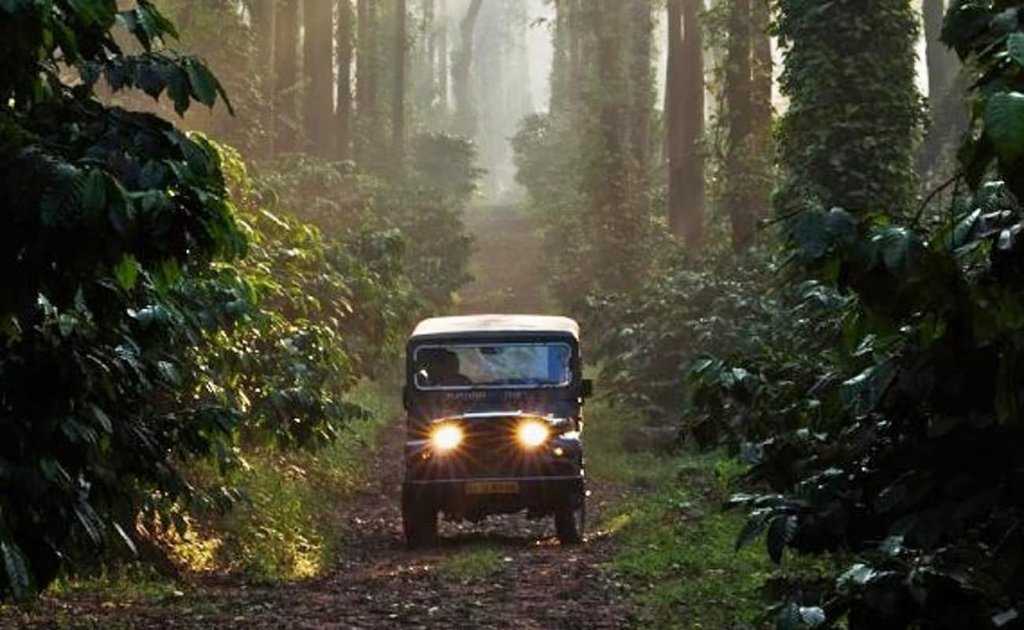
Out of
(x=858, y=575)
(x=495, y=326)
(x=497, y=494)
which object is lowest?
(x=497, y=494)

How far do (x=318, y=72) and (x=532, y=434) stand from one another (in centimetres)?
2071

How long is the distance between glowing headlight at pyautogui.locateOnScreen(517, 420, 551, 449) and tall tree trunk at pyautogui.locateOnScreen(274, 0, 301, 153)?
18.6 metres

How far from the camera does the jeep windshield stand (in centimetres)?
1333

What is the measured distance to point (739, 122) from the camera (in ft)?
Result: 76.3

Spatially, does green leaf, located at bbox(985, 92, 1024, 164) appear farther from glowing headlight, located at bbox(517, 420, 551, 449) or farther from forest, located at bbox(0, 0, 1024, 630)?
glowing headlight, located at bbox(517, 420, 551, 449)

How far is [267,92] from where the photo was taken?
29.5 meters

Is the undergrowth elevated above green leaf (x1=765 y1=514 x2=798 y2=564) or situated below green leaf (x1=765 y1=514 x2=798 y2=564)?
below

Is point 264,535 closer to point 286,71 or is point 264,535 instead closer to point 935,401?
point 935,401

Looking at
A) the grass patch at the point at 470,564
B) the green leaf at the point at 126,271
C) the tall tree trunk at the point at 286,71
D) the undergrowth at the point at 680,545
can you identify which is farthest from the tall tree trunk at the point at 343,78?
the green leaf at the point at 126,271

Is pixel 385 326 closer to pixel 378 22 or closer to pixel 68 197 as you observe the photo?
pixel 68 197

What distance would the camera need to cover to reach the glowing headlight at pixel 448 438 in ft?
41.4

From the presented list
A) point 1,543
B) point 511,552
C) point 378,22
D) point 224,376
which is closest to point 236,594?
point 224,376

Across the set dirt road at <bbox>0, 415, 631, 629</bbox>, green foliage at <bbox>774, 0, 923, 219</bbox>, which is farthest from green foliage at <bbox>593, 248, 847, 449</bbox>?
dirt road at <bbox>0, 415, 631, 629</bbox>

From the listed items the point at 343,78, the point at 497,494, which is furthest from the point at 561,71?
the point at 497,494
